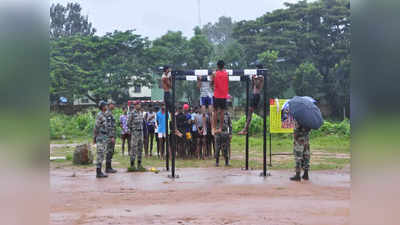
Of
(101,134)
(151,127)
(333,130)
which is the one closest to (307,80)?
(333,130)

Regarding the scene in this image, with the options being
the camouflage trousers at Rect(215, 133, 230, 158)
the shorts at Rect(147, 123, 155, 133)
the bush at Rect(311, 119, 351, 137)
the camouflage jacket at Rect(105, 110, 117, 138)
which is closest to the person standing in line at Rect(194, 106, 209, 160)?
the camouflage trousers at Rect(215, 133, 230, 158)

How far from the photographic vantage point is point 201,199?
26.7 ft

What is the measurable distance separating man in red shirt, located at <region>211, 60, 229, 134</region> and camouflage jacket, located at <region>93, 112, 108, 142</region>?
2.96m

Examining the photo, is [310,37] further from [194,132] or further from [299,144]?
[299,144]

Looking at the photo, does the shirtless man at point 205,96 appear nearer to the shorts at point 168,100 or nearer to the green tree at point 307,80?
the shorts at point 168,100

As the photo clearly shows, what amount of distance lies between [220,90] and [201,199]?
3.96m

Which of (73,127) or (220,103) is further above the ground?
(220,103)

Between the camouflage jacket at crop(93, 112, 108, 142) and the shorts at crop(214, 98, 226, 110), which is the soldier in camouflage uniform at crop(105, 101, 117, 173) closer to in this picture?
the camouflage jacket at crop(93, 112, 108, 142)

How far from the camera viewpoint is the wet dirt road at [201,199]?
663cm
